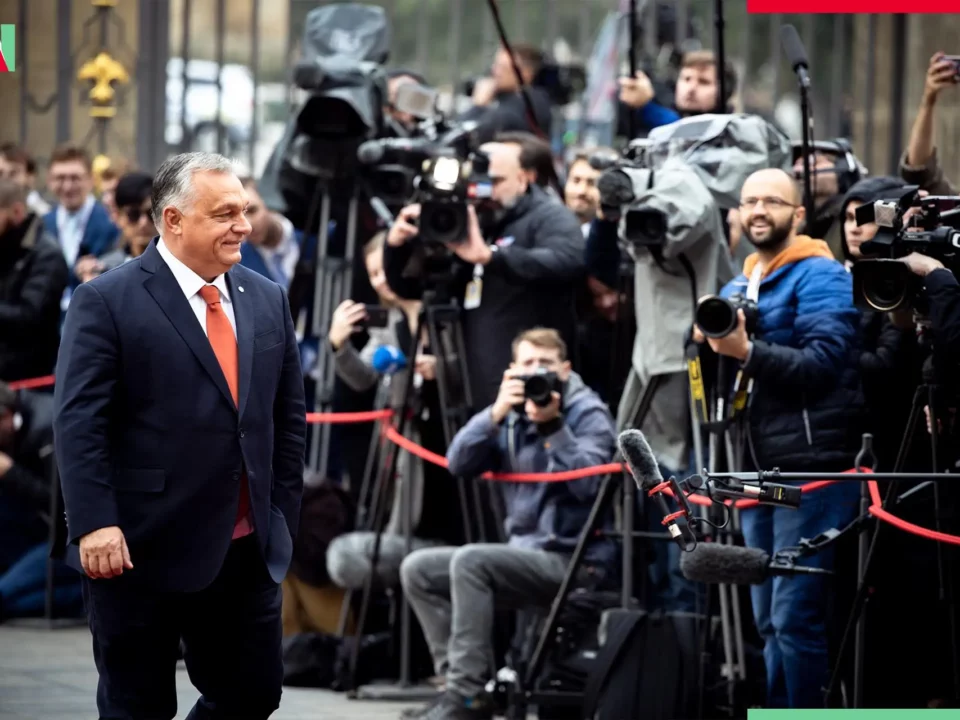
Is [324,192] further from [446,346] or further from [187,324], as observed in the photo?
[187,324]

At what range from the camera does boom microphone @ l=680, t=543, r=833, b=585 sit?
6.18m

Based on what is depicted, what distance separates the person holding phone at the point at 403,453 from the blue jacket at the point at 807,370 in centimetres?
168

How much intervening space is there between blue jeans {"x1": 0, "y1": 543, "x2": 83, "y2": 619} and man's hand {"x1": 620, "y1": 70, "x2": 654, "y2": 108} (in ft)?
11.4

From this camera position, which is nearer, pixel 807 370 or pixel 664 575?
pixel 807 370

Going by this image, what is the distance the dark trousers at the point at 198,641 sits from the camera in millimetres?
4828

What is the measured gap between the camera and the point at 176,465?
4.86 metres

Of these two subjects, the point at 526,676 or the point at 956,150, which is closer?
the point at 526,676

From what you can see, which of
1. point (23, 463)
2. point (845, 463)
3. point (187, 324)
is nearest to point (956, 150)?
point (845, 463)

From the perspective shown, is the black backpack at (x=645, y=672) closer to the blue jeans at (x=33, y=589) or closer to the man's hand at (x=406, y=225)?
the man's hand at (x=406, y=225)

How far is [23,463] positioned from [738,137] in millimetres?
4032

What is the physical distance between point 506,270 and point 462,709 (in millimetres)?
1694

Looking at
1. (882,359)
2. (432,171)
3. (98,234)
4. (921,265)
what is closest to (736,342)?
(882,359)

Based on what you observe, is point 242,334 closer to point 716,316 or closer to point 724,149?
point 716,316

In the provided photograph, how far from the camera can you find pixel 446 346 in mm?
7695
